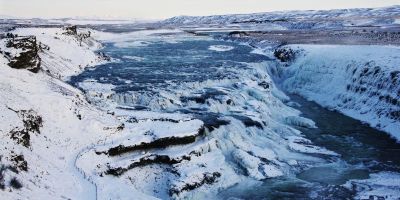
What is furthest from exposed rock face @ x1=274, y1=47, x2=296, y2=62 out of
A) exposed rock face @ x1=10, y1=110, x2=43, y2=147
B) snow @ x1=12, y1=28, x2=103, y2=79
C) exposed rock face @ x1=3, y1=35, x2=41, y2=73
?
exposed rock face @ x1=10, y1=110, x2=43, y2=147

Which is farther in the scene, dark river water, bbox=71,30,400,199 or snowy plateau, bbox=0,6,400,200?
dark river water, bbox=71,30,400,199

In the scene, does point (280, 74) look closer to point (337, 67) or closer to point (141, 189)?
point (337, 67)

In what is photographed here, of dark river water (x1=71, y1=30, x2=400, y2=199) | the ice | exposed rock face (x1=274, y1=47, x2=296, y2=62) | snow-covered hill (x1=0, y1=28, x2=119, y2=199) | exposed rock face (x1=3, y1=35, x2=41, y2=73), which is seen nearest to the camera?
snow-covered hill (x1=0, y1=28, x2=119, y2=199)

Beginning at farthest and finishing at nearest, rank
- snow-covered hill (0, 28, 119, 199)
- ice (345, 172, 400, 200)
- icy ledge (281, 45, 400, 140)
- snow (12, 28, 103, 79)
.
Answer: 1. snow (12, 28, 103, 79)
2. icy ledge (281, 45, 400, 140)
3. ice (345, 172, 400, 200)
4. snow-covered hill (0, 28, 119, 199)

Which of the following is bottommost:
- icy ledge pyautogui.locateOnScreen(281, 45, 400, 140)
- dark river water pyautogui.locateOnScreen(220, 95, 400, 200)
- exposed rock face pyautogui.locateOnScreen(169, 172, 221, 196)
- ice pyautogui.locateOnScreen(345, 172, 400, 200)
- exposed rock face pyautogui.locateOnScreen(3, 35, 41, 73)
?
dark river water pyautogui.locateOnScreen(220, 95, 400, 200)

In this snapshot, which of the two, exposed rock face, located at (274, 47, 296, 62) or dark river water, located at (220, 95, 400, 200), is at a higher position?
exposed rock face, located at (274, 47, 296, 62)

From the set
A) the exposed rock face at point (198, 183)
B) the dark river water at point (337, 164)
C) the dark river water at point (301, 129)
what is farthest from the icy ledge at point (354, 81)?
the exposed rock face at point (198, 183)

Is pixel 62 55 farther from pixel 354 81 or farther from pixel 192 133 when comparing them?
pixel 354 81

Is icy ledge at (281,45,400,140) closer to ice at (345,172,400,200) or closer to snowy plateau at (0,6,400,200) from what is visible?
snowy plateau at (0,6,400,200)

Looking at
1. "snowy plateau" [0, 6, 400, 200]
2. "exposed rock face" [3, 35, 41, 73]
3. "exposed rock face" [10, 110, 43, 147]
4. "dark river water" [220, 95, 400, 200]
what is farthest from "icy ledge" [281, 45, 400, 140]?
"exposed rock face" [3, 35, 41, 73]
